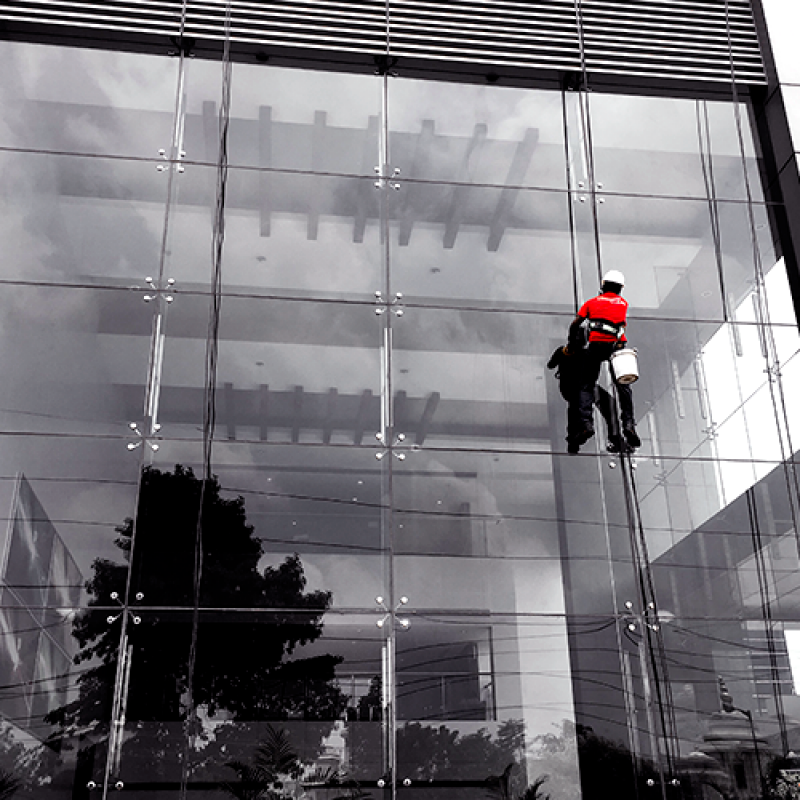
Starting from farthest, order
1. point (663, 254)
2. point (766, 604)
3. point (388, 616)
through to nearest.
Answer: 1. point (663, 254)
2. point (766, 604)
3. point (388, 616)

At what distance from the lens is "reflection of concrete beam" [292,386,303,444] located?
366 inches

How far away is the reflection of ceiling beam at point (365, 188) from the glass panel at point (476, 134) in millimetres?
199

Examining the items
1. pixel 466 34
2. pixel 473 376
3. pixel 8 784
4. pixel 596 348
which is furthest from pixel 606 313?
pixel 8 784

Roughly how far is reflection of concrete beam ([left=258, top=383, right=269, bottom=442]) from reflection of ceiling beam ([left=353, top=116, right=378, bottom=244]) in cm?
187

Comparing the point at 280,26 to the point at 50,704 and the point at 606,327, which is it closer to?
the point at 606,327

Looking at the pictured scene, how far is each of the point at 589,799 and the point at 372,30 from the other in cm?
807

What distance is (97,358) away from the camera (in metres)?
9.32

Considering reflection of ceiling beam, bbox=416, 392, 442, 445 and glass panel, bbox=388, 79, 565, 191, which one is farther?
glass panel, bbox=388, 79, 565, 191

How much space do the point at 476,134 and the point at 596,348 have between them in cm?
297

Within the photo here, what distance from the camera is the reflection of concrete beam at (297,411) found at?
30.5 feet

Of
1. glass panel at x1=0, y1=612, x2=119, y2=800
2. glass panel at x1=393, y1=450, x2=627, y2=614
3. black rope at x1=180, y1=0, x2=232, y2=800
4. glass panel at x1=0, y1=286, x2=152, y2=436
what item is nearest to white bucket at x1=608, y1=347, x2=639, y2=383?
glass panel at x1=393, y1=450, x2=627, y2=614

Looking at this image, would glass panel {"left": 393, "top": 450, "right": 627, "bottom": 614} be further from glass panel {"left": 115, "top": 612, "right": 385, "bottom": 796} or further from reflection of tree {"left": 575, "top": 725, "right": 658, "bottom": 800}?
reflection of tree {"left": 575, "top": 725, "right": 658, "bottom": 800}

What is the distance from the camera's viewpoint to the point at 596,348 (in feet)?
30.8

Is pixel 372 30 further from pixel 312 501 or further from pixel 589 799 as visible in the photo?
pixel 589 799
